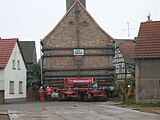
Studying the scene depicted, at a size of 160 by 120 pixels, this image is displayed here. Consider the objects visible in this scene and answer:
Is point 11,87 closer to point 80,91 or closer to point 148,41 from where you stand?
point 80,91

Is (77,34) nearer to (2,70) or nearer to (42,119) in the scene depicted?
(2,70)

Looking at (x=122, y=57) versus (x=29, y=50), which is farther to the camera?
(x=29, y=50)

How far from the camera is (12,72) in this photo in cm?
4191

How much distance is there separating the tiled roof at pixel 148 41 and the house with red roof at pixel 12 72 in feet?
44.6

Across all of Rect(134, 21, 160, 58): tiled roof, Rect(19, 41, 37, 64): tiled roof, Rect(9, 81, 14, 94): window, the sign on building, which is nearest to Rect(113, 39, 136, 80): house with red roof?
Rect(19, 41, 37, 64): tiled roof

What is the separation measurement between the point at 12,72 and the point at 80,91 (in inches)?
343

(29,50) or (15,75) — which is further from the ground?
(29,50)

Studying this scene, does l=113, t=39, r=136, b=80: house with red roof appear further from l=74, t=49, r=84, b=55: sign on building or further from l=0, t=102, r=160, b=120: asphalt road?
l=0, t=102, r=160, b=120: asphalt road

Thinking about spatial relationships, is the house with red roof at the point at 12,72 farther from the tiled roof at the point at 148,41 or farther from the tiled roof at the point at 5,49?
the tiled roof at the point at 148,41

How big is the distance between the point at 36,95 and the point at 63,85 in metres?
10.1

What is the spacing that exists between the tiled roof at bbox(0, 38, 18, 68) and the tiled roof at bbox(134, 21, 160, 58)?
13.7 m

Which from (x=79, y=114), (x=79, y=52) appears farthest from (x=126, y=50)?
(x=79, y=114)

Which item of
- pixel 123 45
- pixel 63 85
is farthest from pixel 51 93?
pixel 123 45

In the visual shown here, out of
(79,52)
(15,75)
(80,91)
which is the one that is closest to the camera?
(79,52)
